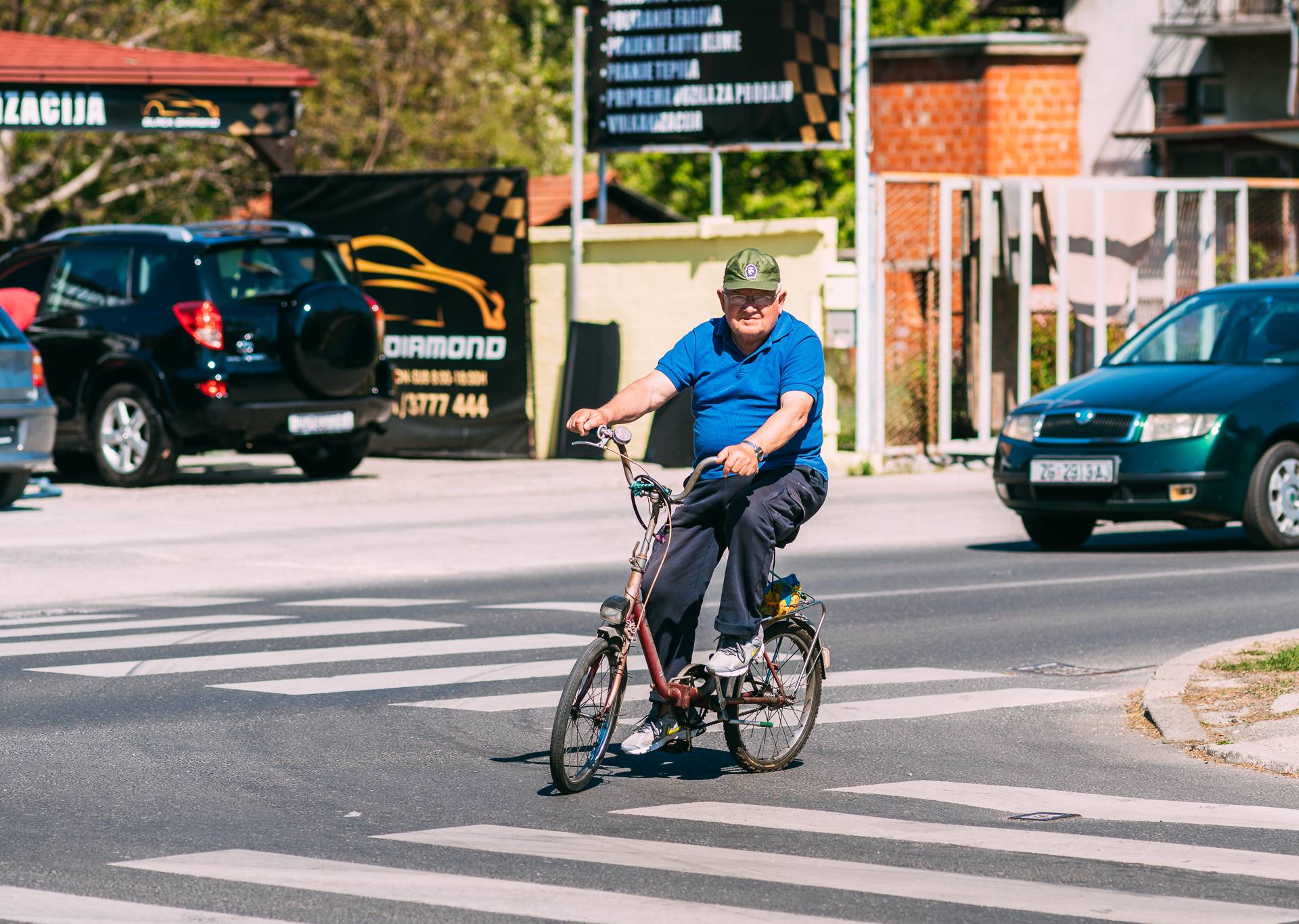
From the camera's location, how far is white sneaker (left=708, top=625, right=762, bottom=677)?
7.06 m

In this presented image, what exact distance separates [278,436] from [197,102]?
16.0 ft

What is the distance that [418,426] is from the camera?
21.7 meters

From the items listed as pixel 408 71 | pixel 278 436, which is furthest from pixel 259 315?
pixel 408 71

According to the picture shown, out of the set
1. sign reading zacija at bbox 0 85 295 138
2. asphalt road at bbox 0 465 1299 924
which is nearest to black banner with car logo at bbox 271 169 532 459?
sign reading zacija at bbox 0 85 295 138

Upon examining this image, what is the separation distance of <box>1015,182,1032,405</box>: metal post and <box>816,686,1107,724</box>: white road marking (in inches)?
458

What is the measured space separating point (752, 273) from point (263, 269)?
38.2ft

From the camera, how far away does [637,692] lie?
29.4 ft

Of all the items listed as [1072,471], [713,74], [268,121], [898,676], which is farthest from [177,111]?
[898,676]

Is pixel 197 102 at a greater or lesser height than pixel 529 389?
greater

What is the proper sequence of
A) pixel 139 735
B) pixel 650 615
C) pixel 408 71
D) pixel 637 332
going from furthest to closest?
1. pixel 408 71
2. pixel 637 332
3. pixel 139 735
4. pixel 650 615

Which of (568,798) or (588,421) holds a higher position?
(588,421)

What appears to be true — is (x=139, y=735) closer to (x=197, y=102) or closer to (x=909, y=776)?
(x=909, y=776)

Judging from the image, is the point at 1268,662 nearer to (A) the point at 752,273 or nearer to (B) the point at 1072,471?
(A) the point at 752,273

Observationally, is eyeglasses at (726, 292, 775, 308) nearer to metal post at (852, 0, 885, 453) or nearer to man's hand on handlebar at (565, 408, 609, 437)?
man's hand on handlebar at (565, 408, 609, 437)
